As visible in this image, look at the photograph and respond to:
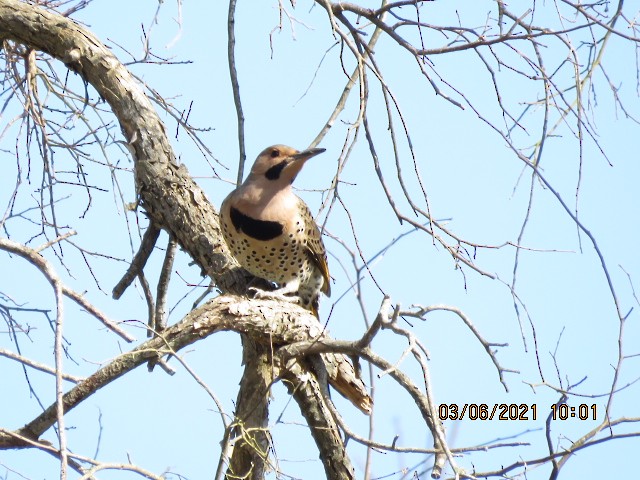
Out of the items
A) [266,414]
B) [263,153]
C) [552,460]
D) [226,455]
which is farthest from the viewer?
[263,153]

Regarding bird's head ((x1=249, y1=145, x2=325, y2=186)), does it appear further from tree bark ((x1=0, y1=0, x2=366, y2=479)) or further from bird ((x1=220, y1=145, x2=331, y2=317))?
tree bark ((x1=0, y1=0, x2=366, y2=479))

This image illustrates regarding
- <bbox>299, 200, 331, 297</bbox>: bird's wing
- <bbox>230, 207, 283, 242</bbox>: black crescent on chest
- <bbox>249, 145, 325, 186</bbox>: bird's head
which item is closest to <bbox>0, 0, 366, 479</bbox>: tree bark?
<bbox>230, 207, 283, 242</bbox>: black crescent on chest

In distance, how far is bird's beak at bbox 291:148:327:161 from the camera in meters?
5.49

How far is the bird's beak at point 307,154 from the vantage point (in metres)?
5.49

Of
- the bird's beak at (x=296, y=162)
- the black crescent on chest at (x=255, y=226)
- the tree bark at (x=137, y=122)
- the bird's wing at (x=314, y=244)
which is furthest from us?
the bird's wing at (x=314, y=244)

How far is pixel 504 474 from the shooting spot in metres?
3.38

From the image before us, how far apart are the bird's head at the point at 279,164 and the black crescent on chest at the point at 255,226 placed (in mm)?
295

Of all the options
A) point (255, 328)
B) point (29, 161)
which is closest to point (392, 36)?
point (255, 328)

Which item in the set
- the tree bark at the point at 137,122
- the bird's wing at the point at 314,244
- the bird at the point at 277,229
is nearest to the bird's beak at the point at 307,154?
the bird at the point at 277,229

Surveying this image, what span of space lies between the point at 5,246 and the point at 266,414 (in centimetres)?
159

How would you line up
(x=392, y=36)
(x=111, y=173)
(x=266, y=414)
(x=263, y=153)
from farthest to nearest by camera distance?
(x=263, y=153) < (x=111, y=173) < (x=266, y=414) < (x=392, y=36)

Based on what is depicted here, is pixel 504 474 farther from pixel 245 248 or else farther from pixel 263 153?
pixel 263 153

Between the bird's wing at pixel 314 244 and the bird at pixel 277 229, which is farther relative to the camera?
the bird's wing at pixel 314 244

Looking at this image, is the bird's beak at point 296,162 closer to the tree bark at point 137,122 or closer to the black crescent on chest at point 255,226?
the black crescent on chest at point 255,226
